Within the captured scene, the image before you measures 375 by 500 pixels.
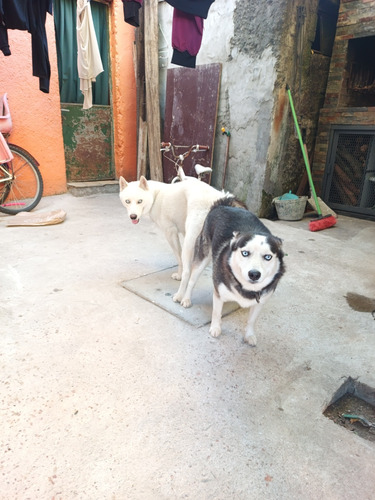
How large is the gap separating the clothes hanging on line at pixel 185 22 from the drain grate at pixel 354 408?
3.32m

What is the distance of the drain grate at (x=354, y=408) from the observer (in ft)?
5.40

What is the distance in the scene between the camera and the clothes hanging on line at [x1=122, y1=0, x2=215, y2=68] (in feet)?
9.64

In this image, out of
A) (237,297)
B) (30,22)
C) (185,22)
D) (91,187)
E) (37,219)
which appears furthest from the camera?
(91,187)

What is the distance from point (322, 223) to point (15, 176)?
15.5 ft

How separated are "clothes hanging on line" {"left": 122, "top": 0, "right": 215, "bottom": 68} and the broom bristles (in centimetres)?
272

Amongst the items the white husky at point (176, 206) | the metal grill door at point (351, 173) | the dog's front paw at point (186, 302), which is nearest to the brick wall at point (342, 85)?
the metal grill door at point (351, 173)

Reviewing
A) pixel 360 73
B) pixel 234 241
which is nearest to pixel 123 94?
pixel 360 73

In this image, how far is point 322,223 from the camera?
482cm

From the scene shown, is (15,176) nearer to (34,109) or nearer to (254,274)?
(34,109)

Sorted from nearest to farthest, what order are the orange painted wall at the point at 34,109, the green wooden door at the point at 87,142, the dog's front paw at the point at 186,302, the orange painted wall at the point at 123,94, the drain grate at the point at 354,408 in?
the drain grate at the point at 354,408 → the dog's front paw at the point at 186,302 → the orange painted wall at the point at 34,109 → the orange painted wall at the point at 123,94 → the green wooden door at the point at 87,142

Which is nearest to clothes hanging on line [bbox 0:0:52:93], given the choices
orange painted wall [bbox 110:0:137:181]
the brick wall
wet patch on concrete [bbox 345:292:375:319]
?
orange painted wall [bbox 110:0:137:181]

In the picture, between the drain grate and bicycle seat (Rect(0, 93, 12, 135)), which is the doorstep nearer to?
bicycle seat (Rect(0, 93, 12, 135))

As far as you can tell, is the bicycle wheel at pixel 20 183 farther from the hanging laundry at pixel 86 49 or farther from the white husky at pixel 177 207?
the white husky at pixel 177 207

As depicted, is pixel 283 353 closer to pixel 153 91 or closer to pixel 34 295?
pixel 34 295
